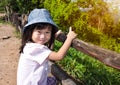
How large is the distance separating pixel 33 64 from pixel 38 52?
0.13 metres

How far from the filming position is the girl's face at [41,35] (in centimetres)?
332

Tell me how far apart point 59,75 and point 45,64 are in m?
1.51

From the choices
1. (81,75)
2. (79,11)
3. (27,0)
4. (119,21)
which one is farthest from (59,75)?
(27,0)

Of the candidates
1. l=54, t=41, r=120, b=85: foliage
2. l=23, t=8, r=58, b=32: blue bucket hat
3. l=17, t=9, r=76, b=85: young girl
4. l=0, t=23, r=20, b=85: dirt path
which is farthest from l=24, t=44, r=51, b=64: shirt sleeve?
l=0, t=23, r=20, b=85: dirt path

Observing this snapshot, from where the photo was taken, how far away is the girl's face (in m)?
3.32

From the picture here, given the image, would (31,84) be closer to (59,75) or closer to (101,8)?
(59,75)

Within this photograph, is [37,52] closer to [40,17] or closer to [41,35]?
[41,35]

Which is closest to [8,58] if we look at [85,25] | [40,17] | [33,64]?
[85,25]

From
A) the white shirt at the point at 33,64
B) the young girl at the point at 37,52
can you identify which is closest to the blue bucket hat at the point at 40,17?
the young girl at the point at 37,52

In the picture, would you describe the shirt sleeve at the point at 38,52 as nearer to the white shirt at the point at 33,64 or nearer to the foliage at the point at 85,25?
the white shirt at the point at 33,64

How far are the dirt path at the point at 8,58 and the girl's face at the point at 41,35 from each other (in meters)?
2.87

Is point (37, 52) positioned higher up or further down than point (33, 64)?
higher up

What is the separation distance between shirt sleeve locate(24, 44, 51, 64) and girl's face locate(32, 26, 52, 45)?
0.06 m

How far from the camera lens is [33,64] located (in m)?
3.33
